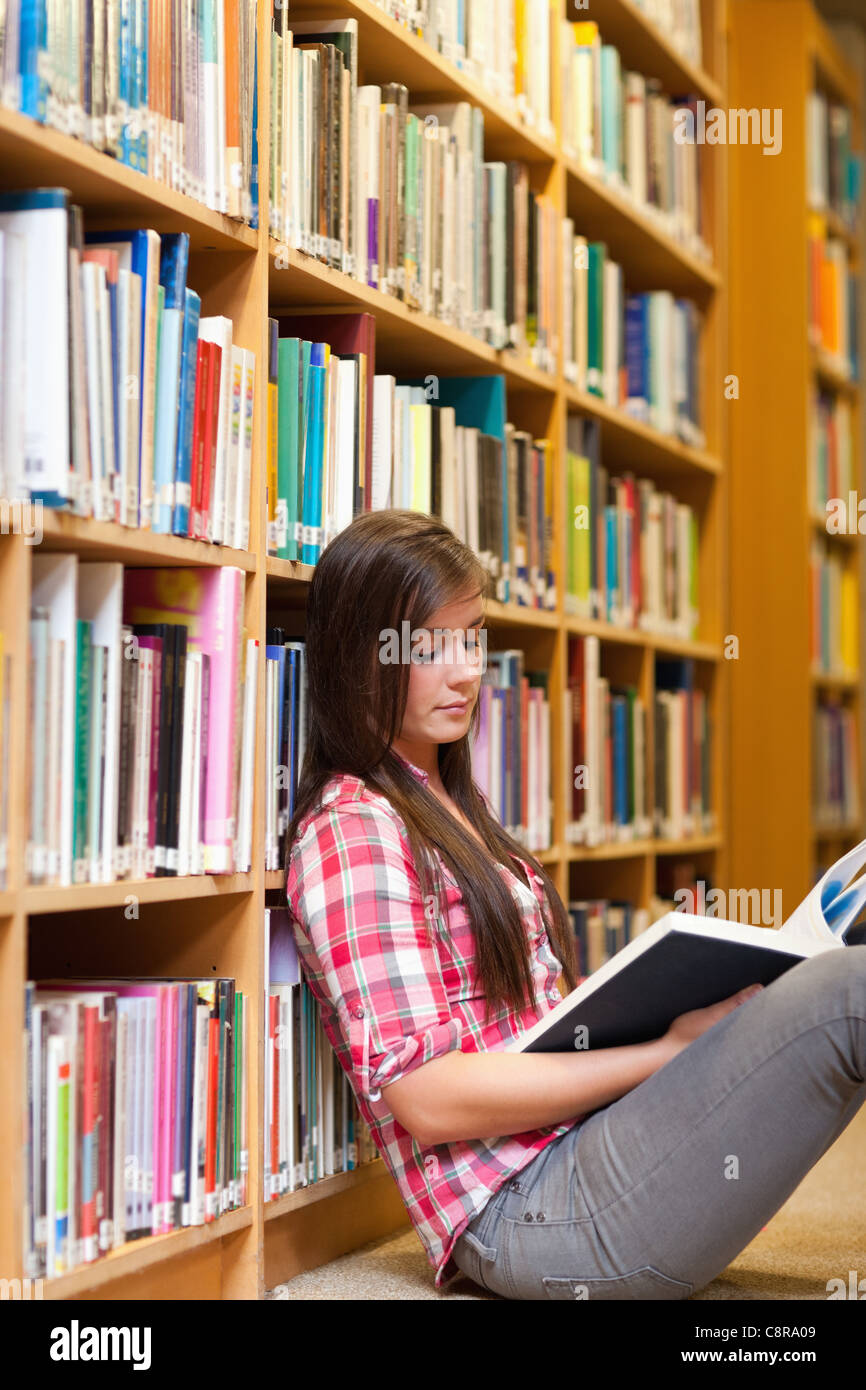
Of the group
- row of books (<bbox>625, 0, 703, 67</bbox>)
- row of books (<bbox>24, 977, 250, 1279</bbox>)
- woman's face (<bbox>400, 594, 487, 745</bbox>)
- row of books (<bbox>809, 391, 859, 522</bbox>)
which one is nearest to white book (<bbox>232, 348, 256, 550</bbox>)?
woman's face (<bbox>400, 594, 487, 745</bbox>)

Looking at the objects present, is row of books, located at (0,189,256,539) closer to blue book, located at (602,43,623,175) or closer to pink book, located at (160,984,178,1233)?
pink book, located at (160,984,178,1233)

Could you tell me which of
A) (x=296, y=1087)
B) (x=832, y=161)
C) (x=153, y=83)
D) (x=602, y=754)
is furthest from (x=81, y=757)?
(x=832, y=161)

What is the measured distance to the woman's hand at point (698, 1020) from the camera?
1562 millimetres

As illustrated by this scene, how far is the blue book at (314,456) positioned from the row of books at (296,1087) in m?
0.43

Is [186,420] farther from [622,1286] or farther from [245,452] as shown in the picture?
[622,1286]

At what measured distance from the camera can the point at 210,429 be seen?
1611 millimetres

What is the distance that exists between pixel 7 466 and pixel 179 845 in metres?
0.43

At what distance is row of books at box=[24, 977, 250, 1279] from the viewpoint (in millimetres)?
1344

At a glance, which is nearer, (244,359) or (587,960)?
(244,359)

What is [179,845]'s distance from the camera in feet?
5.10

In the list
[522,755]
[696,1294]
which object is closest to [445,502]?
[522,755]

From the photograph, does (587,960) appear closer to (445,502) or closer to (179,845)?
(445,502)

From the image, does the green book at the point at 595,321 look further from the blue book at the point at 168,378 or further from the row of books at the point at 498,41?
the blue book at the point at 168,378

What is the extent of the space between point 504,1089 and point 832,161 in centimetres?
342
